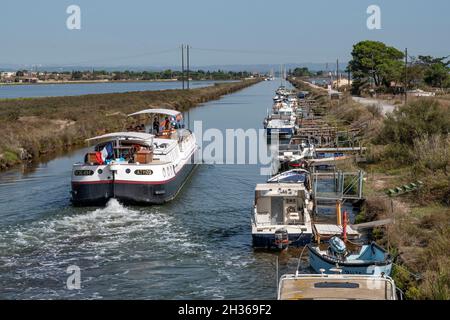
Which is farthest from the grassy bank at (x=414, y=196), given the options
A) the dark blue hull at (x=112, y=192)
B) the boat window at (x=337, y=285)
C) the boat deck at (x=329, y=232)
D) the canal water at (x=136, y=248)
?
the dark blue hull at (x=112, y=192)

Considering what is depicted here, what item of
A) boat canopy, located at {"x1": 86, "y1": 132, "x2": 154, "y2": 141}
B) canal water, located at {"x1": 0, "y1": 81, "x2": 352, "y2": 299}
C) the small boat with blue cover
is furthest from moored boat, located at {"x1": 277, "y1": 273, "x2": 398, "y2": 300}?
boat canopy, located at {"x1": 86, "y1": 132, "x2": 154, "y2": 141}

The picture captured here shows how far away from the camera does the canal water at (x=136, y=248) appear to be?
18.6 m

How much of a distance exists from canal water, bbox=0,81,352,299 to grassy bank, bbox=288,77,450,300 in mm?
3498

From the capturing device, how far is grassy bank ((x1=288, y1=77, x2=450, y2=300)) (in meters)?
16.6

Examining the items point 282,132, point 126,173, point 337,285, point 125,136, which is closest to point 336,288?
point 337,285

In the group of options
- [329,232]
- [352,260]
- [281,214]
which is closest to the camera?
[352,260]

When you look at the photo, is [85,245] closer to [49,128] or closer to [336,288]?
[336,288]

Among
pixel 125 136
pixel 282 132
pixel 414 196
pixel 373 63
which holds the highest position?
pixel 373 63

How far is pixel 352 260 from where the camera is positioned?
61.5 feet

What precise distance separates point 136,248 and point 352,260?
774 cm

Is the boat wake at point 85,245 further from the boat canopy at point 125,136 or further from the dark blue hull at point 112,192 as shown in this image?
the boat canopy at point 125,136

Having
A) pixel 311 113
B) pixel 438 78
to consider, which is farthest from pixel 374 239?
pixel 438 78

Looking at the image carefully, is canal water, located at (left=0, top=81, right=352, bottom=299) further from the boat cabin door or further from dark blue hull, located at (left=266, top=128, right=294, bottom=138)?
dark blue hull, located at (left=266, top=128, right=294, bottom=138)

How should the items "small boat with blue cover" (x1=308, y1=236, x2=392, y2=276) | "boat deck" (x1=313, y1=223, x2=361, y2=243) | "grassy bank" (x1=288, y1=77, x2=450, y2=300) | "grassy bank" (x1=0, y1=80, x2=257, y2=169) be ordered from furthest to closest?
1. "grassy bank" (x1=0, y1=80, x2=257, y2=169)
2. "boat deck" (x1=313, y1=223, x2=361, y2=243)
3. "small boat with blue cover" (x1=308, y1=236, x2=392, y2=276)
4. "grassy bank" (x1=288, y1=77, x2=450, y2=300)
